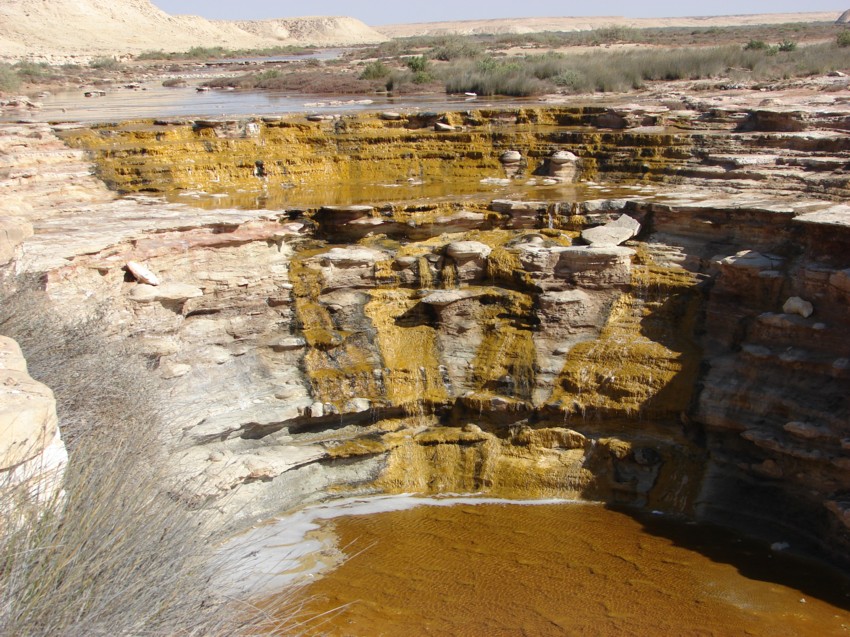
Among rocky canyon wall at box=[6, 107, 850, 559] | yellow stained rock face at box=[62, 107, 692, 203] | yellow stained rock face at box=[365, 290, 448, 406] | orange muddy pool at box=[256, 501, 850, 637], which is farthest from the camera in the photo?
yellow stained rock face at box=[62, 107, 692, 203]

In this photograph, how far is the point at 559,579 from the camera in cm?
651

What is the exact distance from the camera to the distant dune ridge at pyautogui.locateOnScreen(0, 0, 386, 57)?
48.1 m

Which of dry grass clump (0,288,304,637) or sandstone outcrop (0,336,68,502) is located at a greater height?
sandstone outcrop (0,336,68,502)

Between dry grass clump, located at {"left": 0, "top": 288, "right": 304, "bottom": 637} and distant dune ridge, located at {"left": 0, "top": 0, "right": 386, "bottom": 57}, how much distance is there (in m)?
45.1

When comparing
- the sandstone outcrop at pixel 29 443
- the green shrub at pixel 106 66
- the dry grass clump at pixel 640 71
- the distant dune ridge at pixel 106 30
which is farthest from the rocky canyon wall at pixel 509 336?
the distant dune ridge at pixel 106 30

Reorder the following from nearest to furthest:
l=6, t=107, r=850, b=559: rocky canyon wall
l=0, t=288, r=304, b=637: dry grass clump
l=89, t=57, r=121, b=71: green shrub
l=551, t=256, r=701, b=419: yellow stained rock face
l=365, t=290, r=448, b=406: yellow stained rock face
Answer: l=0, t=288, r=304, b=637: dry grass clump, l=6, t=107, r=850, b=559: rocky canyon wall, l=551, t=256, r=701, b=419: yellow stained rock face, l=365, t=290, r=448, b=406: yellow stained rock face, l=89, t=57, r=121, b=71: green shrub

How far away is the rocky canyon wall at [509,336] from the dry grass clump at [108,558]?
2.38 meters

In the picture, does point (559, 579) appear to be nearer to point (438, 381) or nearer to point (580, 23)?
point (438, 381)

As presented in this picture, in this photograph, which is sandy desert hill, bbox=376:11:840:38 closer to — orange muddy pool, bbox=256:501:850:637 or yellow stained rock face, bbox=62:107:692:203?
yellow stained rock face, bbox=62:107:692:203

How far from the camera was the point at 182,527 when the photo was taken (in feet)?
13.0

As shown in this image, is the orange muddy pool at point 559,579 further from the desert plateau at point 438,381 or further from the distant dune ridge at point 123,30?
the distant dune ridge at point 123,30

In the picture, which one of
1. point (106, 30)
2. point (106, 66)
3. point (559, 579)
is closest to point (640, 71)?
point (559, 579)

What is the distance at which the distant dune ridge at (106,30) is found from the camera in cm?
4806

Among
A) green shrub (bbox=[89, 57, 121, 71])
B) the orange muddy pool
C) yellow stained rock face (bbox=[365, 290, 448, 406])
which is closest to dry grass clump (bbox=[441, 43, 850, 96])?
yellow stained rock face (bbox=[365, 290, 448, 406])
